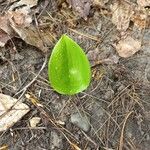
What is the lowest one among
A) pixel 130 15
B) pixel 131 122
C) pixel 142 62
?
pixel 131 122

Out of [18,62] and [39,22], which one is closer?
[18,62]

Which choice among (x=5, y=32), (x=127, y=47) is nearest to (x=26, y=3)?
(x=5, y=32)

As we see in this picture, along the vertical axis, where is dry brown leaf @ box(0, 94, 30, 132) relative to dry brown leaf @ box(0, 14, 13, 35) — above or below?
below

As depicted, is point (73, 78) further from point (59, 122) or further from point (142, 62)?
point (142, 62)

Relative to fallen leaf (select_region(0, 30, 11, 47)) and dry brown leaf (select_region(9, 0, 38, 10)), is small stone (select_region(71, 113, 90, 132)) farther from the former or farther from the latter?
dry brown leaf (select_region(9, 0, 38, 10))

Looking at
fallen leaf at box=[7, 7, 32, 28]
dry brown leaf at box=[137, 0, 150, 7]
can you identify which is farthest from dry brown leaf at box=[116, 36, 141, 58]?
fallen leaf at box=[7, 7, 32, 28]

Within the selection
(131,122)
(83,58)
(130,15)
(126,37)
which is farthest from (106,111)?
(130,15)

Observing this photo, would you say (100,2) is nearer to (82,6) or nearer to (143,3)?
(82,6)
